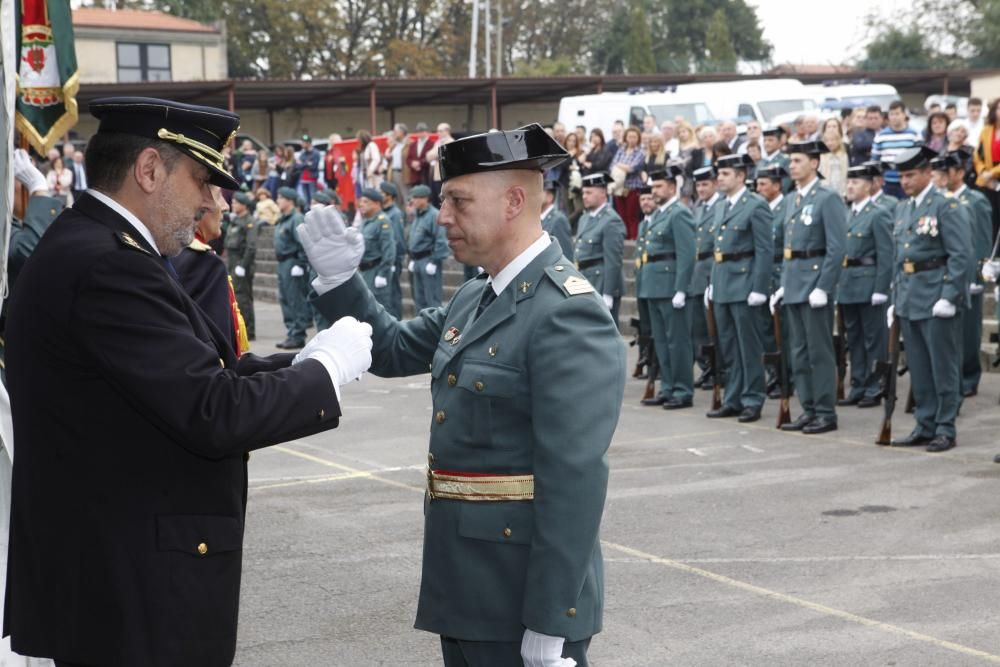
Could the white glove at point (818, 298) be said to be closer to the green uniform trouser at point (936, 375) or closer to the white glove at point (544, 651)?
the green uniform trouser at point (936, 375)

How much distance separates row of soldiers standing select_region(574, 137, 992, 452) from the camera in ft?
32.5

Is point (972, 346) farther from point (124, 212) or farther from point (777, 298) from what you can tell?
point (124, 212)

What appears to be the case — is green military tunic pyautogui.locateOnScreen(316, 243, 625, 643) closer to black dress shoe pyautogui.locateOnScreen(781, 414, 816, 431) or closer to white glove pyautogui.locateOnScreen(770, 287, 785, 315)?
black dress shoe pyautogui.locateOnScreen(781, 414, 816, 431)

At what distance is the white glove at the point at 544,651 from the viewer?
10.1ft

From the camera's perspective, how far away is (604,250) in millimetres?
13664

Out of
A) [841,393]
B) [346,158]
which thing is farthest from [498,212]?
[346,158]

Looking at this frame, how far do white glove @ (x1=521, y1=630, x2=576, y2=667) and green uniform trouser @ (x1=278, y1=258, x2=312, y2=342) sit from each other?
51.2 feet

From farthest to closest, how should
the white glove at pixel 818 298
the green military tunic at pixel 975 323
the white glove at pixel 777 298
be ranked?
1. the green military tunic at pixel 975 323
2. the white glove at pixel 777 298
3. the white glove at pixel 818 298

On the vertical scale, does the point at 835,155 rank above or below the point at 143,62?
below

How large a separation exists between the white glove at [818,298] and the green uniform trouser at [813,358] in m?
0.11

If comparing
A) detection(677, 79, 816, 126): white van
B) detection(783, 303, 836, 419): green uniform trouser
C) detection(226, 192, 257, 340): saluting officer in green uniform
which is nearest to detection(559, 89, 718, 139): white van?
detection(677, 79, 816, 126): white van

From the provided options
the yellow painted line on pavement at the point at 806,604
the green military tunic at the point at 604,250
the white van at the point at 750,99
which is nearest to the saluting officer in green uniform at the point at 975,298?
the green military tunic at the point at 604,250

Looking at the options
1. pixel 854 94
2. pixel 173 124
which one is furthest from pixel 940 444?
pixel 854 94

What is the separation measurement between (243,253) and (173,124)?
16410mm
